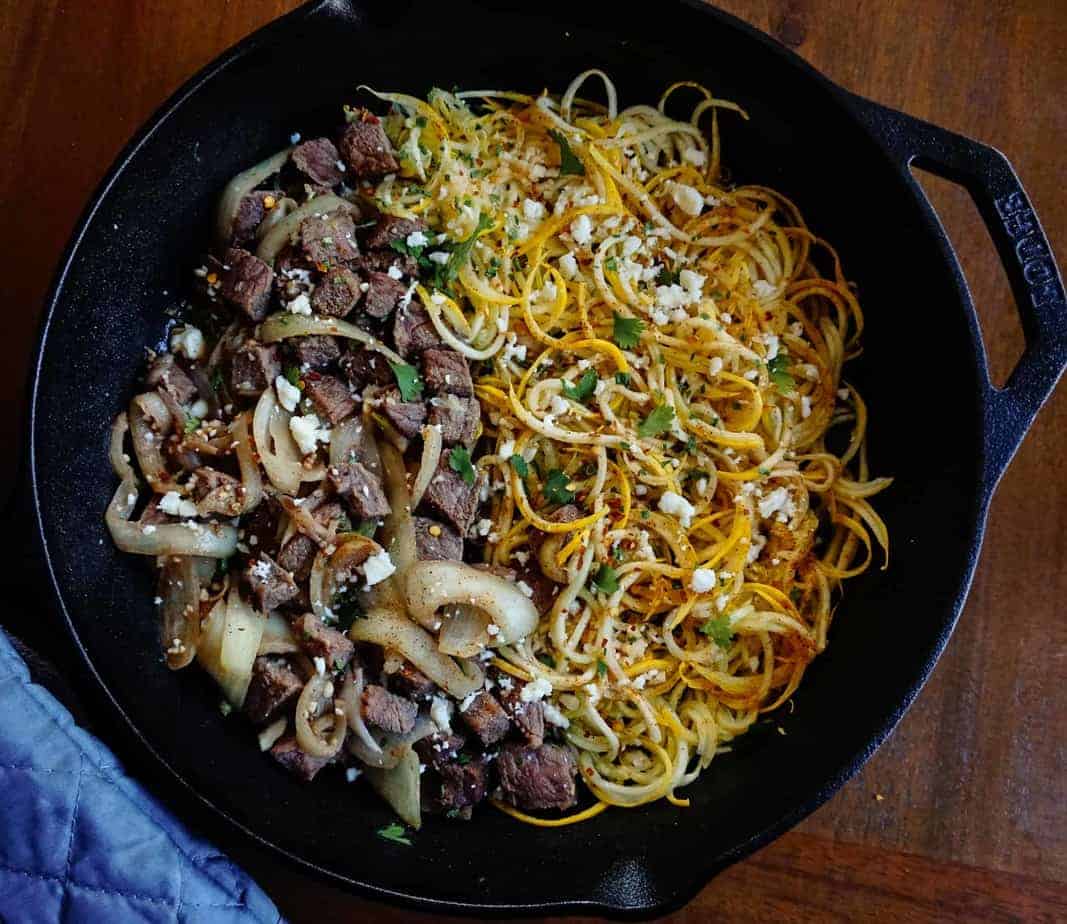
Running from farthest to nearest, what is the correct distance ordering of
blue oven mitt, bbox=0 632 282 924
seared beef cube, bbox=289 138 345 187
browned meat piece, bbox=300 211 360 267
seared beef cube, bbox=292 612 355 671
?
seared beef cube, bbox=289 138 345 187, browned meat piece, bbox=300 211 360 267, seared beef cube, bbox=292 612 355 671, blue oven mitt, bbox=0 632 282 924

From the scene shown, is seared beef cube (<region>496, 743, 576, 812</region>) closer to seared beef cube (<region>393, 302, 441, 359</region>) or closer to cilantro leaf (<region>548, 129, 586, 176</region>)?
seared beef cube (<region>393, 302, 441, 359</region>)

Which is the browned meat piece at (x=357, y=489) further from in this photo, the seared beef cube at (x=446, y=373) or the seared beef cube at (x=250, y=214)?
the seared beef cube at (x=250, y=214)

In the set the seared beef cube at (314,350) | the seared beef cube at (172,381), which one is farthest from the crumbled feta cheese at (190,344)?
the seared beef cube at (314,350)

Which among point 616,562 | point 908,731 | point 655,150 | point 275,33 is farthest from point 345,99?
point 908,731

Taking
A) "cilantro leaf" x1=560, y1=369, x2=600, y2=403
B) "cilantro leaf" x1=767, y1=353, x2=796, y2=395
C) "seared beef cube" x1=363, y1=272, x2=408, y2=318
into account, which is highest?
"seared beef cube" x1=363, y1=272, x2=408, y2=318

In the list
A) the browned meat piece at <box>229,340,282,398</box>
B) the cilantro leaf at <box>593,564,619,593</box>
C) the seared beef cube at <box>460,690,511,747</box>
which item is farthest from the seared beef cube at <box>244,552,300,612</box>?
the cilantro leaf at <box>593,564,619,593</box>

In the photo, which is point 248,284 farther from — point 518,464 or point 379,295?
point 518,464
